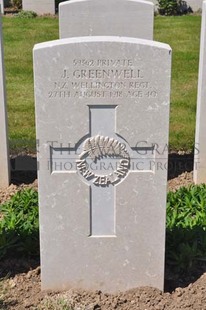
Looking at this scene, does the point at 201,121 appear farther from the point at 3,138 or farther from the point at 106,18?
the point at 3,138

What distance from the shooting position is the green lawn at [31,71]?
7.32 m

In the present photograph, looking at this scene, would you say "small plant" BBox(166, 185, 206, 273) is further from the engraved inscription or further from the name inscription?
the name inscription

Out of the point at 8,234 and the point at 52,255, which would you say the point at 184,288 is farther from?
the point at 8,234

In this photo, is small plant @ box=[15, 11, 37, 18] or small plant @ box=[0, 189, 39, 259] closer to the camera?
small plant @ box=[0, 189, 39, 259]

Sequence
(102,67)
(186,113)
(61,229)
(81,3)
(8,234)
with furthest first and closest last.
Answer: (186,113) → (81,3) → (8,234) → (61,229) → (102,67)

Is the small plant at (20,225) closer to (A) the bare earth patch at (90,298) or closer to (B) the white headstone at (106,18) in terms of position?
(A) the bare earth patch at (90,298)

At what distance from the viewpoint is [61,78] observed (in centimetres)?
362

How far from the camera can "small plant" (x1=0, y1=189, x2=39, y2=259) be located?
14.7 ft

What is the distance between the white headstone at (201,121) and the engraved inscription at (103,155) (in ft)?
7.15

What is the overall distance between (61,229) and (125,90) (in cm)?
97

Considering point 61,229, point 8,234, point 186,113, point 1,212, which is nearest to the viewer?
point 61,229

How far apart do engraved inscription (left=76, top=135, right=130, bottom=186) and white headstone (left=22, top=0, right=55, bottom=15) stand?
549 inches

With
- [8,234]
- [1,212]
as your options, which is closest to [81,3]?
[1,212]

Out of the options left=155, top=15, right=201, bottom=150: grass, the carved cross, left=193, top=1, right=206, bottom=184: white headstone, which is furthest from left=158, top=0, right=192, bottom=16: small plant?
the carved cross
